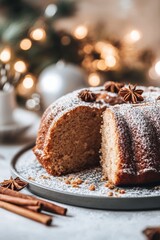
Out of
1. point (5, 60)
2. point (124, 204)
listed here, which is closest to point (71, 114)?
point (124, 204)

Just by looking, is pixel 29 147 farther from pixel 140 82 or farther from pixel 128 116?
pixel 140 82

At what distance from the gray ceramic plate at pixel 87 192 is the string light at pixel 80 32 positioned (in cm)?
211

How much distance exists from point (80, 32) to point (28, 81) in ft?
2.10

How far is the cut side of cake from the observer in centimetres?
223

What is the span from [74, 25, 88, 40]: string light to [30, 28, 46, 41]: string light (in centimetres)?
30

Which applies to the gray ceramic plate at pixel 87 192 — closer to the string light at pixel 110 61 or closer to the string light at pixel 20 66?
the string light at pixel 20 66

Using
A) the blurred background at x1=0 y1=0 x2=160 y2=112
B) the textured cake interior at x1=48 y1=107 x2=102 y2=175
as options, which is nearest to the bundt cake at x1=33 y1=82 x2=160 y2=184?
the textured cake interior at x1=48 y1=107 x2=102 y2=175

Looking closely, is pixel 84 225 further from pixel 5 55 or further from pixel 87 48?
pixel 87 48

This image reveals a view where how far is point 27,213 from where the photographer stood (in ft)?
6.72

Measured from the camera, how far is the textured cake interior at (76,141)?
2500 mm

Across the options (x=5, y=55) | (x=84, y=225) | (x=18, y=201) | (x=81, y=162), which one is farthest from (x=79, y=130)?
(x=5, y=55)

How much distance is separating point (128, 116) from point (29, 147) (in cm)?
83

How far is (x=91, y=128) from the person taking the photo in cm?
258

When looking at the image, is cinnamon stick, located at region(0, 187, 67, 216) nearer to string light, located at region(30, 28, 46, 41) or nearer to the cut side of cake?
the cut side of cake
